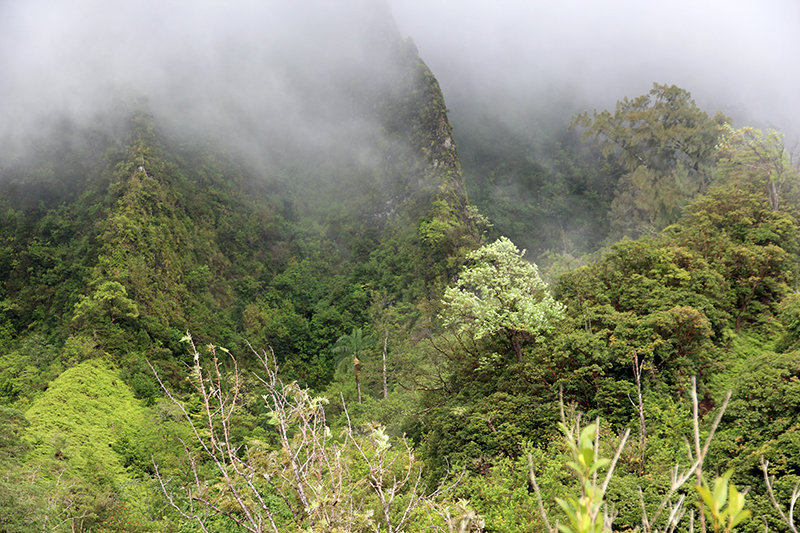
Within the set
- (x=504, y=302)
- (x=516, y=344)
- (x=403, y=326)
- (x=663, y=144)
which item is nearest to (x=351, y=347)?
(x=403, y=326)

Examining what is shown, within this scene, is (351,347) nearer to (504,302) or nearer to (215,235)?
(504,302)

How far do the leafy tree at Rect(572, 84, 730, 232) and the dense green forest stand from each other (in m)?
0.12

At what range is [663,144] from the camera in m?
22.2

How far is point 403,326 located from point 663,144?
17.9 meters

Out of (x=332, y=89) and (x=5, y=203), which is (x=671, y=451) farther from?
(x=332, y=89)

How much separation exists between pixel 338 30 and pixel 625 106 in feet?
145

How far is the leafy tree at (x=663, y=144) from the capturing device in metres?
20.4

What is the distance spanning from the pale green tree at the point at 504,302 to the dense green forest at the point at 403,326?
2.7 inches

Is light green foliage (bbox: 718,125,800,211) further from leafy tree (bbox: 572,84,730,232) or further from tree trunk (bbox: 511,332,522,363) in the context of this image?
tree trunk (bbox: 511,332,522,363)

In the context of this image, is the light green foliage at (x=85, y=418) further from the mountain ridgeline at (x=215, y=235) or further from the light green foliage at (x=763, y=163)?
the light green foliage at (x=763, y=163)

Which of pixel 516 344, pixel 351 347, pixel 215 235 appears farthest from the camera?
pixel 215 235

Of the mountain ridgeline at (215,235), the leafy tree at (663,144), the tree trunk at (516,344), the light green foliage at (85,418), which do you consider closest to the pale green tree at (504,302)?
the tree trunk at (516,344)

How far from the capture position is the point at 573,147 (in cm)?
5466

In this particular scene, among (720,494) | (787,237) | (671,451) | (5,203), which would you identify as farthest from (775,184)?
(5,203)
